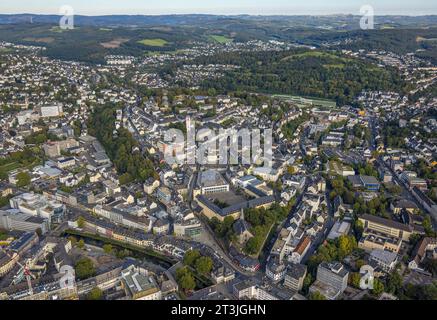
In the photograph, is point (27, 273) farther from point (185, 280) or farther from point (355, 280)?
point (355, 280)

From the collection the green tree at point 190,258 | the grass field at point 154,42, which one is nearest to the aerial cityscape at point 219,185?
the green tree at point 190,258

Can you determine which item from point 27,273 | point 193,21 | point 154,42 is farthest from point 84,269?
point 193,21

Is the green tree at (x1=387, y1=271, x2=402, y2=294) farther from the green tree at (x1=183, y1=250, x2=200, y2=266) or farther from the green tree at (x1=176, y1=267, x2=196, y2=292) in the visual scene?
the green tree at (x1=183, y1=250, x2=200, y2=266)

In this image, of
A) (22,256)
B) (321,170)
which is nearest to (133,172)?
(22,256)

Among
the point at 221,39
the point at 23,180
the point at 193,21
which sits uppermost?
the point at 193,21

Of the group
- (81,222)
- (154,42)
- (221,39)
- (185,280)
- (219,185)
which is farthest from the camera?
(221,39)

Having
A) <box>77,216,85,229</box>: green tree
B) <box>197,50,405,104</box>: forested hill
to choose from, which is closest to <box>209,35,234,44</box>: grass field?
<box>197,50,405,104</box>: forested hill

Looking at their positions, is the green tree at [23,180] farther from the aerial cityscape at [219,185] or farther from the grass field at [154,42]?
the grass field at [154,42]
